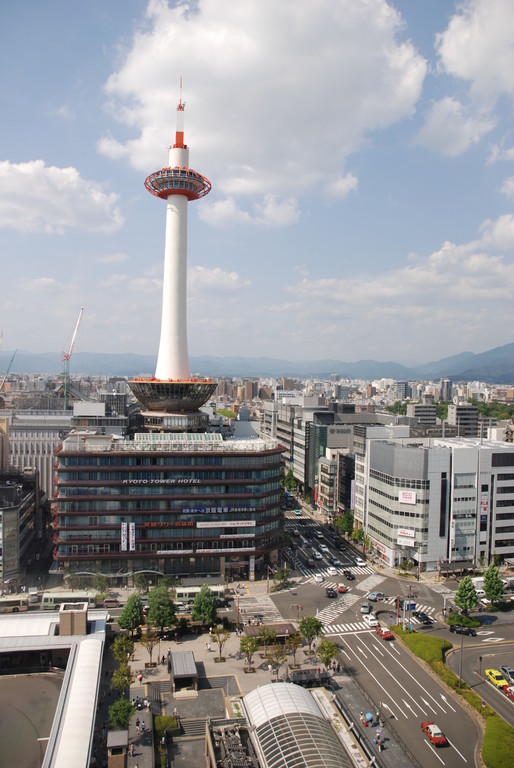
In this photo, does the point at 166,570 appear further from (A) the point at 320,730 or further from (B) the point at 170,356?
(A) the point at 320,730

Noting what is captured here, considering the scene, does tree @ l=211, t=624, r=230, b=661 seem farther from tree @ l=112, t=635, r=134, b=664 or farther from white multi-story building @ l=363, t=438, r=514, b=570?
white multi-story building @ l=363, t=438, r=514, b=570

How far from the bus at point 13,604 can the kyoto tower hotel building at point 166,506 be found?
6.91 metres

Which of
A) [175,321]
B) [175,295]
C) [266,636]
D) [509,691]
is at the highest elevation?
[175,295]

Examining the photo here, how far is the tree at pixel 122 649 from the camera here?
44.5 meters

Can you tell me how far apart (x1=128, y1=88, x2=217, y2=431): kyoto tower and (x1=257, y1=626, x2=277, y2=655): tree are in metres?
33.4

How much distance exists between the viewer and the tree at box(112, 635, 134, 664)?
4447 centimetres

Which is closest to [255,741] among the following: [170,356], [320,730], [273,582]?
[320,730]

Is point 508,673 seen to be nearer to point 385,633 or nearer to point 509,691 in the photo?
point 509,691

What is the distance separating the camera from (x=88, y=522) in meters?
65.1

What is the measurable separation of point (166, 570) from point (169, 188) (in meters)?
51.1

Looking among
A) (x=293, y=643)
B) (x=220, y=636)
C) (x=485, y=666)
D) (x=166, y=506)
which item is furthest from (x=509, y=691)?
(x=166, y=506)

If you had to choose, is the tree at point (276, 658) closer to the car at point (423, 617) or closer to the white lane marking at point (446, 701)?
the white lane marking at point (446, 701)

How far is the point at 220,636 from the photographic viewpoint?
169 ft

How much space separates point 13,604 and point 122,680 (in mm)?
21354
